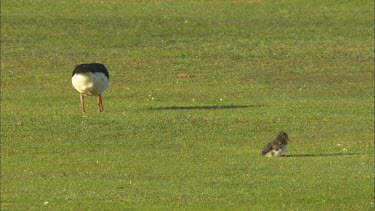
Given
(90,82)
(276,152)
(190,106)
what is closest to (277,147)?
→ (276,152)

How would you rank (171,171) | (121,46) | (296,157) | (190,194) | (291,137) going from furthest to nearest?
(121,46)
(291,137)
(296,157)
(171,171)
(190,194)

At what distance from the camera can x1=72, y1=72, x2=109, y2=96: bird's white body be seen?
23.9 metres

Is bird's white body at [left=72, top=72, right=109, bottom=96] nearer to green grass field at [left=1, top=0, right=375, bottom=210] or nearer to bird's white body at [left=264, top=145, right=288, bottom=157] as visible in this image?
green grass field at [left=1, top=0, right=375, bottom=210]

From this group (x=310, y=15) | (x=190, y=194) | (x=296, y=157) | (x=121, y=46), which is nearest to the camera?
(x=190, y=194)

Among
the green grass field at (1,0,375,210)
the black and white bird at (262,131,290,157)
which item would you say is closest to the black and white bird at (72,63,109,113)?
the green grass field at (1,0,375,210)

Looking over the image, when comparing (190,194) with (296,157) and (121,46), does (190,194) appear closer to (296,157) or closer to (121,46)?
(296,157)

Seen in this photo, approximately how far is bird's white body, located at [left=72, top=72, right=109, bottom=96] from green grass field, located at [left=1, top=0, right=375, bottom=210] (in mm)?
513

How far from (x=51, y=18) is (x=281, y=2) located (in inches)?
323

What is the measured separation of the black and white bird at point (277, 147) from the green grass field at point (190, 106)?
20 centimetres

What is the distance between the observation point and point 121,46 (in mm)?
33844

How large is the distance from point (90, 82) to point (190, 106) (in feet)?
8.11

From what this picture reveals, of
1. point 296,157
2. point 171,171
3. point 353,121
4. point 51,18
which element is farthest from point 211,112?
point 51,18

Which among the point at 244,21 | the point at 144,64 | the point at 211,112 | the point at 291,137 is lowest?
the point at 291,137

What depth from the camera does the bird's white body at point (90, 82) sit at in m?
23.9
